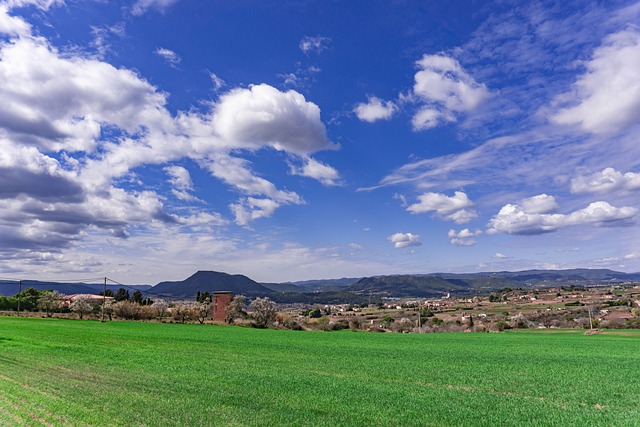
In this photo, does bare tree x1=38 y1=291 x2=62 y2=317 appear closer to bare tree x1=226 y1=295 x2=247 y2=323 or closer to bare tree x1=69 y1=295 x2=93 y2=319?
bare tree x1=69 y1=295 x2=93 y2=319

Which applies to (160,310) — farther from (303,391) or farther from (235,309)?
(303,391)

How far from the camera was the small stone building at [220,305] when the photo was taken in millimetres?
81250

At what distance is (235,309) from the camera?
80.3m

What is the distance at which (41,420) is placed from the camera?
423 inches

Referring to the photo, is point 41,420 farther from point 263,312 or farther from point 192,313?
point 192,313

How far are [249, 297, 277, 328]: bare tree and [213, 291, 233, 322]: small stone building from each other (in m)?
7.28

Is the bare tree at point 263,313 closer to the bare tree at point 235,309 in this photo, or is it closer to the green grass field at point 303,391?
the bare tree at point 235,309

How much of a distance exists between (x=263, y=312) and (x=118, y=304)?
102 feet

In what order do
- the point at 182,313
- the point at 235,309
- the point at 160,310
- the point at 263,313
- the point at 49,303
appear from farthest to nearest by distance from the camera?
the point at 160,310, the point at 49,303, the point at 235,309, the point at 182,313, the point at 263,313

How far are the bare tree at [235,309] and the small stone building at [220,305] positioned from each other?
3.85 feet

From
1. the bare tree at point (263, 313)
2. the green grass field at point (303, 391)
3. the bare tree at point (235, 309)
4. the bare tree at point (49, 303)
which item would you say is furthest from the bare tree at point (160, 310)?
the green grass field at point (303, 391)

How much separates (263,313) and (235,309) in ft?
25.0

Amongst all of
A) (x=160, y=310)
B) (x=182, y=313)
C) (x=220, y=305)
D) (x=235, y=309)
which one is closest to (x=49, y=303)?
(x=160, y=310)


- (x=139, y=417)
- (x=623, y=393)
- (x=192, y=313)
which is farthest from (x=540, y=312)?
(x=139, y=417)
